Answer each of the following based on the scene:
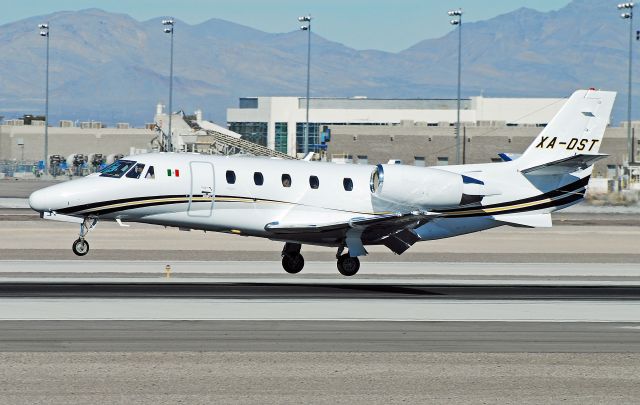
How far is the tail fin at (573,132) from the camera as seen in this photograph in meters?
37.9

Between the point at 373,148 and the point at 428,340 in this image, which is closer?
the point at 428,340

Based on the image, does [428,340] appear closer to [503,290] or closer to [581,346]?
[581,346]

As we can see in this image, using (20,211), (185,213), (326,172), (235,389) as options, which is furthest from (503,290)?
(20,211)

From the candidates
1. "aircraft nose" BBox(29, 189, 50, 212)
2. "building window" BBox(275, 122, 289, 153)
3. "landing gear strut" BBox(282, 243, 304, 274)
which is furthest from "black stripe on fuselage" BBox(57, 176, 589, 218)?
"building window" BBox(275, 122, 289, 153)

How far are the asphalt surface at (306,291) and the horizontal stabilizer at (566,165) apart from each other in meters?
3.94

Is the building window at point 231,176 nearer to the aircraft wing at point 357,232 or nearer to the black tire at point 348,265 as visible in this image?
the aircraft wing at point 357,232

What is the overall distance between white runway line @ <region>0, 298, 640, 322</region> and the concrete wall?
133466 mm

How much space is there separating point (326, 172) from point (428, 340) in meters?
14.2

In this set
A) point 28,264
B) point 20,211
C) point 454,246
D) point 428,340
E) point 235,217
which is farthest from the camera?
point 20,211

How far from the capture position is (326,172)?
3666 cm

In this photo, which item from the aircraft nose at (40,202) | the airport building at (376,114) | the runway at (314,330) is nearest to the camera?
the runway at (314,330)

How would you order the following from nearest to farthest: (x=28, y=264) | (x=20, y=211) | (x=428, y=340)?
(x=428, y=340), (x=28, y=264), (x=20, y=211)

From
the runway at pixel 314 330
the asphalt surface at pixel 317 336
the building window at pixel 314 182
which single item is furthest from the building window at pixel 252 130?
the asphalt surface at pixel 317 336

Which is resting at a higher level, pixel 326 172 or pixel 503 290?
pixel 326 172
